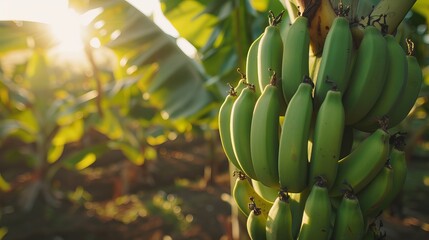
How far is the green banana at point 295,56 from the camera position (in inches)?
37.0

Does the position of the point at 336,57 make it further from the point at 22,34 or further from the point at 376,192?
the point at 22,34

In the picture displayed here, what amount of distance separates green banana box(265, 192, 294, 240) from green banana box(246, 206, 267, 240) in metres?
0.07

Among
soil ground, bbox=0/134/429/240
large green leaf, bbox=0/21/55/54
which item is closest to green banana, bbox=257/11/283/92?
soil ground, bbox=0/134/429/240

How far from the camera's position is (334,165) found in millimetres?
902

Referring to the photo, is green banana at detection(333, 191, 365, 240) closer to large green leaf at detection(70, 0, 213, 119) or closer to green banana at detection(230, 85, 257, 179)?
green banana at detection(230, 85, 257, 179)

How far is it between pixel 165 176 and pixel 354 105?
5.97m

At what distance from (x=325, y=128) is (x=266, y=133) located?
0.46 feet

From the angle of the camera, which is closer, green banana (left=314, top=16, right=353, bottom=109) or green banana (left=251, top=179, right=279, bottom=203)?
green banana (left=314, top=16, right=353, bottom=109)

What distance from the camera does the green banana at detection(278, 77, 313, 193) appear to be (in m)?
0.90

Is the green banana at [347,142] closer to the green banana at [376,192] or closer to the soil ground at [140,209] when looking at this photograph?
the green banana at [376,192]

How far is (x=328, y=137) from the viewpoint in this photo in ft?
2.91

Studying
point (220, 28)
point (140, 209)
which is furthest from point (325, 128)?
point (140, 209)

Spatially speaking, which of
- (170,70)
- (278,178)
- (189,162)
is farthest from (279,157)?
(189,162)

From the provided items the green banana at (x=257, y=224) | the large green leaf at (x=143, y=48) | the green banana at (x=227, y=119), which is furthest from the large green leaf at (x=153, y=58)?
the green banana at (x=257, y=224)
